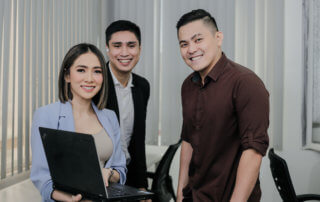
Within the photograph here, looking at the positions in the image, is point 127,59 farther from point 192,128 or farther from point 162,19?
point 162,19

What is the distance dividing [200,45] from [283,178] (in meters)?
0.90

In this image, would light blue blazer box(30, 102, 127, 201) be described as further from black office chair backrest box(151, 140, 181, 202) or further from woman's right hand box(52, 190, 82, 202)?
black office chair backrest box(151, 140, 181, 202)

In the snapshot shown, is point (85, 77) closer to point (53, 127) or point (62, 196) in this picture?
point (53, 127)

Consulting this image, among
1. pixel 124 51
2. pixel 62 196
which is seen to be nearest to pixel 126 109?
pixel 124 51

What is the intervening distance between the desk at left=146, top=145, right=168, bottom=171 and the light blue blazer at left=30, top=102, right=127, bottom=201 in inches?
42.7

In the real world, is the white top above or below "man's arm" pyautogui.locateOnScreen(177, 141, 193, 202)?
above

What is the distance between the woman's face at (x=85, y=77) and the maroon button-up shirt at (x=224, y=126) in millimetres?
493

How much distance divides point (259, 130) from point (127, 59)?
1.03 meters

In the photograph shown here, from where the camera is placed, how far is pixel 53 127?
1498 millimetres

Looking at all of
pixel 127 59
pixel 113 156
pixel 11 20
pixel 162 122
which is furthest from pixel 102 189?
pixel 162 122

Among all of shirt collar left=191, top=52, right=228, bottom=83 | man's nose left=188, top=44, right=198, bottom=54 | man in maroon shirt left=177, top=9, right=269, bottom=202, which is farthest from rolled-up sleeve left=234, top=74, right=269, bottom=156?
man's nose left=188, top=44, right=198, bottom=54

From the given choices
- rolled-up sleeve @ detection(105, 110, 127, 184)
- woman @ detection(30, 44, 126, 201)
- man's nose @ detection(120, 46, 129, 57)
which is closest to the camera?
woman @ detection(30, 44, 126, 201)

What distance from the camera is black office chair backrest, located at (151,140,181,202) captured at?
2209 mm

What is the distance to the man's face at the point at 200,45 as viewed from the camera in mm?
1558
